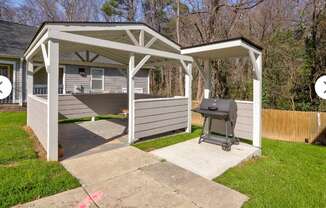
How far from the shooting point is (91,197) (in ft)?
9.60

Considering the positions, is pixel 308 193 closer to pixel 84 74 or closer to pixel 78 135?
pixel 78 135

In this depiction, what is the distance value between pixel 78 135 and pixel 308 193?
18.4ft

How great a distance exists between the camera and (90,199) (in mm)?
2877

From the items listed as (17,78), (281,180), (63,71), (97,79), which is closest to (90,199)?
(281,180)

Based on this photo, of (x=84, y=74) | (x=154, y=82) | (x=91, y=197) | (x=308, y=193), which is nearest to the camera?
(x=91, y=197)

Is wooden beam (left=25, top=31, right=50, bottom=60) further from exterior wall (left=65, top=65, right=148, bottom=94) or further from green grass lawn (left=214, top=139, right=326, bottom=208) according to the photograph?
exterior wall (left=65, top=65, right=148, bottom=94)

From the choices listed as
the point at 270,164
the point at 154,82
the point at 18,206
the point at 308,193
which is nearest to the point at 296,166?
the point at 270,164

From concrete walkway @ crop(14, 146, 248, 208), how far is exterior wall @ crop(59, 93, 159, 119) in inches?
166

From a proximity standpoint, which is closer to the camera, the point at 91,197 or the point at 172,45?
the point at 91,197

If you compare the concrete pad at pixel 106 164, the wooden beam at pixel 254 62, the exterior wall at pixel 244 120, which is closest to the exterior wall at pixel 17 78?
the concrete pad at pixel 106 164

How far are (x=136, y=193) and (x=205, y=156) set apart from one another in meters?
2.11

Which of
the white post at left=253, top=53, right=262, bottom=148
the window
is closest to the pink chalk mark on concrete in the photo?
the white post at left=253, top=53, right=262, bottom=148

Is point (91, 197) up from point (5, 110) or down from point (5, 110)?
down

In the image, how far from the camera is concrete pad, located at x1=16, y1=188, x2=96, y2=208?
2723mm
